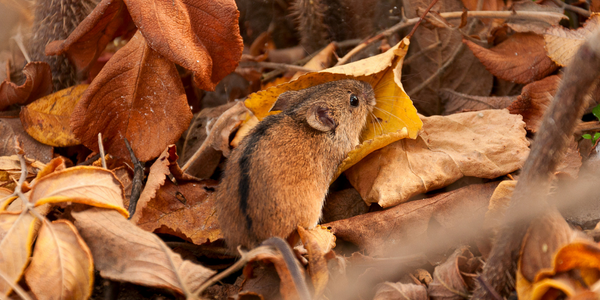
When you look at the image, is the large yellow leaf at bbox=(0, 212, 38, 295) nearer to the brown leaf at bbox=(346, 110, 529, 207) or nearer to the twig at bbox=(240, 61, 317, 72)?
the brown leaf at bbox=(346, 110, 529, 207)

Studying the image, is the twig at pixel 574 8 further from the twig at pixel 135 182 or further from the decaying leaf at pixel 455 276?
the twig at pixel 135 182

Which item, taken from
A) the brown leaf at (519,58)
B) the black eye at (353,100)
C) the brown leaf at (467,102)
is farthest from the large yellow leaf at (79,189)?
the brown leaf at (519,58)

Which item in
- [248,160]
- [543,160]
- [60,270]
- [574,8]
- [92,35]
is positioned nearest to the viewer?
[543,160]

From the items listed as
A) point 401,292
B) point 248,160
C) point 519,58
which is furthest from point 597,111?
point 248,160

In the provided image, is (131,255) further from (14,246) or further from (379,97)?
(379,97)

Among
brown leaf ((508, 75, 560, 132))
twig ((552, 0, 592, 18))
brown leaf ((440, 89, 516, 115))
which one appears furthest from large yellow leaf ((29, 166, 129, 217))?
twig ((552, 0, 592, 18))

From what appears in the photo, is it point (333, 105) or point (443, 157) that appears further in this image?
point (333, 105)

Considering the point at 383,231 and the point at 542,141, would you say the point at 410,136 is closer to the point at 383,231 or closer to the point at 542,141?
the point at 383,231
